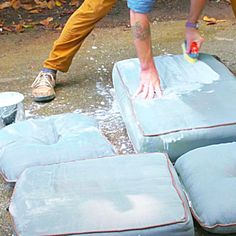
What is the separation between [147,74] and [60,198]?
0.88 m

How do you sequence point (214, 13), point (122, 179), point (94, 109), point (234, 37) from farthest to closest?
point (214, 13), point (234, 37), point (94, 109), point (122, 179)

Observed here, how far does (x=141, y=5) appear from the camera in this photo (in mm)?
2365

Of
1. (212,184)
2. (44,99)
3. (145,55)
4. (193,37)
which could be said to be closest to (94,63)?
(44,99)

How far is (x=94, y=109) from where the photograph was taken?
2.98 m

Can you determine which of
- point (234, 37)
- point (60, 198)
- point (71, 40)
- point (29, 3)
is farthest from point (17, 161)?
point (29, 3)

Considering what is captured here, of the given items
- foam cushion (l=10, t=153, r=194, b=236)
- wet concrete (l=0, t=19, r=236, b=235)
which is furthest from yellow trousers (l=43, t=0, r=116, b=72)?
foam cushion (l=10, t=153, r=194, b=236)

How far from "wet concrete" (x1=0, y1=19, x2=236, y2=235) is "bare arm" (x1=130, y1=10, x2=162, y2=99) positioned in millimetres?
264

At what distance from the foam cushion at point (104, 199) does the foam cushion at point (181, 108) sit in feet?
0.58

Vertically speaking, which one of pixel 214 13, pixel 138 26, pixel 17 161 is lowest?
pixel 214 13

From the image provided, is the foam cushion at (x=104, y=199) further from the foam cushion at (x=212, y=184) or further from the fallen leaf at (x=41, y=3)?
the fallen leaf at (x=41, y=3)

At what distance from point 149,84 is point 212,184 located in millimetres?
742

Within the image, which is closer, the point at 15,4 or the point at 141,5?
A: the point at 141,5

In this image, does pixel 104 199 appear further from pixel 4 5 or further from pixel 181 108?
pixel 4 5

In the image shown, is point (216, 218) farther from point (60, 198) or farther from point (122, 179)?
point (60, 198)
